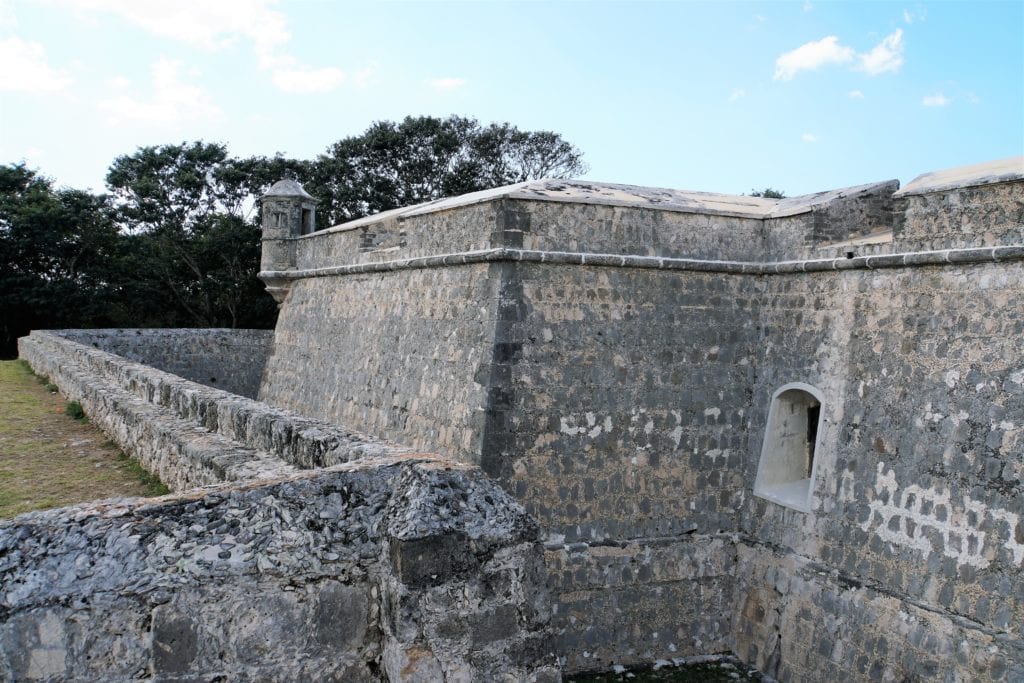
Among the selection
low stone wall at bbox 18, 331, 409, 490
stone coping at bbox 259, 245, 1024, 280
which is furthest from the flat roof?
low stone wall at bbox 18, 331, 409, 490

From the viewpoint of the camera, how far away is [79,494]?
6.76 m

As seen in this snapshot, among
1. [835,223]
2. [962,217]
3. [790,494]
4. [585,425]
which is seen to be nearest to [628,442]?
[585,425]

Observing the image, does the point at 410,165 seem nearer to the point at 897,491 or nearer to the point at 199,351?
the point at 199,351

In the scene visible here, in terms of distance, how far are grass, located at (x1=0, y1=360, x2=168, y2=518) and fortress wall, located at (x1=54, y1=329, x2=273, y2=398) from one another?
8.72 m

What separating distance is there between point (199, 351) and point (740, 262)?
16353 millimetres

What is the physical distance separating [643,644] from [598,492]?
176cm

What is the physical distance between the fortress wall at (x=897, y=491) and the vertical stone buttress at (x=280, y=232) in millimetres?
10302

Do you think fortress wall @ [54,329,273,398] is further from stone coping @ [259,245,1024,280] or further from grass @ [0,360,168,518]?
stone coping @ [259,245,1024,280]

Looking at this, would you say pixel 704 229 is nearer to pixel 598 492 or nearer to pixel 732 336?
pixel 732 336

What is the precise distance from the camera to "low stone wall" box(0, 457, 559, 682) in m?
2.50

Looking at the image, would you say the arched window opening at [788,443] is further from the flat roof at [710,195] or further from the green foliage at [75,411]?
the green foliage at [75,411]

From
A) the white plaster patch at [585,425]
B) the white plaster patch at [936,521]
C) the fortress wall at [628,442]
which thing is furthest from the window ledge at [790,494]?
the white plaster patch at [585,425]

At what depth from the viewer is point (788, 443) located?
936cm

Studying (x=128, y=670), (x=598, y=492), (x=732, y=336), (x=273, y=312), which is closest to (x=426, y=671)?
(x=128, y=670)
